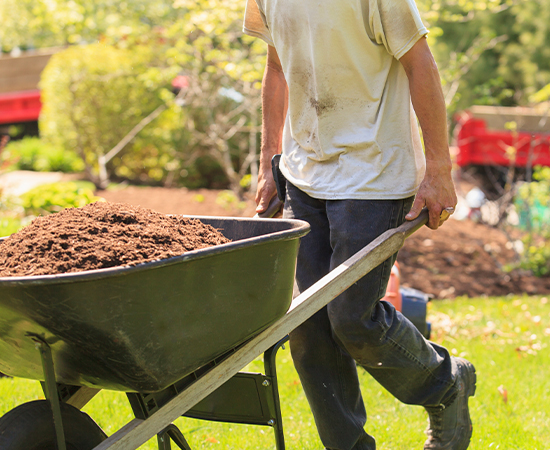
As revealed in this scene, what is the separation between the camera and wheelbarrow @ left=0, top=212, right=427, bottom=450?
52.9 inches

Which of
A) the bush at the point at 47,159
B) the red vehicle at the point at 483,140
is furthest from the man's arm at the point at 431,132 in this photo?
the bush at the point at 47,159

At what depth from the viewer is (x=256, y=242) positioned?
152 centimetres

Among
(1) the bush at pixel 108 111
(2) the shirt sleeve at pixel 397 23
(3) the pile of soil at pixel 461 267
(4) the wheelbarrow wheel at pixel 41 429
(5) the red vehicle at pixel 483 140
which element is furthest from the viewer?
(1) the bush at pixel 108 111

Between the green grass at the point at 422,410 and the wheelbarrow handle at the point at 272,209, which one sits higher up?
the wheelbarrow handle at the point at 272,209

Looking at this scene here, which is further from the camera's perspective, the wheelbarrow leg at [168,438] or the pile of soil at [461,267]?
the pile of soil at [461,267]

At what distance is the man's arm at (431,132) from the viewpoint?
6.23 feet

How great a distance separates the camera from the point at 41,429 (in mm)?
1619

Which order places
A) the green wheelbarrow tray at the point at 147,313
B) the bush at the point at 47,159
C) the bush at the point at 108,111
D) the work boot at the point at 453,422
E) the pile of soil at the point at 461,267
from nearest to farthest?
the green wheelbarrow tray at the point at 147,313, the work boot at the point at 453,422, the pile of soil at the point at 461,267, the bush at the point at 108,111, the bush at the point at 47,159

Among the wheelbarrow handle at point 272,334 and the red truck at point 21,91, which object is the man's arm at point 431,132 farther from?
the red truck at point 21,91

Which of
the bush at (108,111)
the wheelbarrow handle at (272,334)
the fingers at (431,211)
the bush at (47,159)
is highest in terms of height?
the fingers at (431,211)

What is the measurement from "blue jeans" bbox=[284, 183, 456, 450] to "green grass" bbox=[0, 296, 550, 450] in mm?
375

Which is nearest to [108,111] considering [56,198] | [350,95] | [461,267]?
[56,198]

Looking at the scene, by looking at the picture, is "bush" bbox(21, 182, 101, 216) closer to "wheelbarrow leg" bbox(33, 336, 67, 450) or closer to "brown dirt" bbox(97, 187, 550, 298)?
"brown dirt" bbox(97, 187, 550, 298)

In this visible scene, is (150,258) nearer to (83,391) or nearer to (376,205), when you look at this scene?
(83,391)
